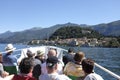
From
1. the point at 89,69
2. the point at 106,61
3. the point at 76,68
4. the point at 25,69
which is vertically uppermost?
the point at 25,69

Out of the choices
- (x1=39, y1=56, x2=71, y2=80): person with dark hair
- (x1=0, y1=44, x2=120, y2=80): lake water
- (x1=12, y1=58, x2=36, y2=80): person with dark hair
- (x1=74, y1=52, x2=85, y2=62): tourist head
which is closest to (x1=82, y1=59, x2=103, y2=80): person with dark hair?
(x1=39, y1=56, x2=71, y2=80): person with dark hair

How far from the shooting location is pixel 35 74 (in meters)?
6.55

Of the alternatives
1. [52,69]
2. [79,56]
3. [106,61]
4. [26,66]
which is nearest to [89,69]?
[52,69]

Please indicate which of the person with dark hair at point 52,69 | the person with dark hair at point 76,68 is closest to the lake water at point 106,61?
the person with dark hair at point 76,68

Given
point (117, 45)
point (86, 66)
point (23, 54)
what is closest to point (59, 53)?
point (23, 54)

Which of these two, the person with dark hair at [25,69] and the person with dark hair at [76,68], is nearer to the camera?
the person with dark hair at [25,69]

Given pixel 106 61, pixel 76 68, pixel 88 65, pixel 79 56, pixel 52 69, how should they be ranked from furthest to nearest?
pixel 106 61 < pixel 76 68 < pixel 79 56 < pixel 88 65 < pixel 52 69

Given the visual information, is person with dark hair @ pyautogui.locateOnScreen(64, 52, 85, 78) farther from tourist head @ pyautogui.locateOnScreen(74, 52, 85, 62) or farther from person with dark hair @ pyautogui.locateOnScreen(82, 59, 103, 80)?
person with dark hair @ pyautogui.locateOnScreen(82, 59, 103, 80)

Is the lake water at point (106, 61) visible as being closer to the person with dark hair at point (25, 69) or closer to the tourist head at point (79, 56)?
the tourist head at point (79, 56)

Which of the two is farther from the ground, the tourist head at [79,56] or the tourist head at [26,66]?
the tourist head at [26,66]

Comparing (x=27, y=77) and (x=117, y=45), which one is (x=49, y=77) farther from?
(x=117, y=45)

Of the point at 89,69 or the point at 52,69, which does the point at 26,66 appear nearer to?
the point at 52,69

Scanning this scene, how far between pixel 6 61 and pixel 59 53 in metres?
2.87

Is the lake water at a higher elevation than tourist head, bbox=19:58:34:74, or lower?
lower
